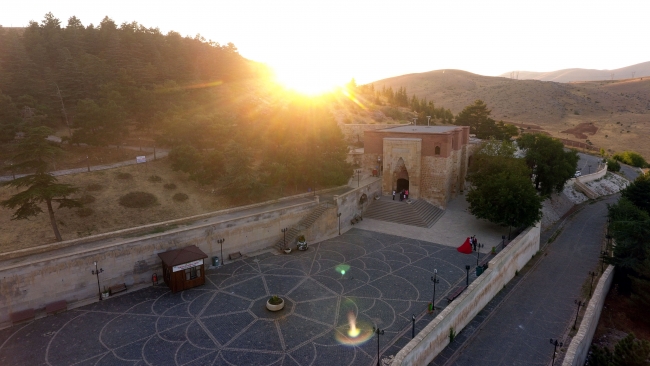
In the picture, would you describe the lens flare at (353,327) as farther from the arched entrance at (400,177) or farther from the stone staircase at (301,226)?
the arched entrance at (400,177)

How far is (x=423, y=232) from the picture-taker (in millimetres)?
31250

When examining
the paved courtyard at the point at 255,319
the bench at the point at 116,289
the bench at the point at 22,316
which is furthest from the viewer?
the bench at the point at 116,289

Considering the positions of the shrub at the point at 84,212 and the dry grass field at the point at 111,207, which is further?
the shrub at the point at 84,212

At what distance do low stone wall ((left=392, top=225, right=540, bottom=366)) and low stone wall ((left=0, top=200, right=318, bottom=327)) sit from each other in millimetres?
15051

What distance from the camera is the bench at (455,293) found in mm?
19950

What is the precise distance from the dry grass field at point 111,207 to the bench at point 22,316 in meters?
8.17

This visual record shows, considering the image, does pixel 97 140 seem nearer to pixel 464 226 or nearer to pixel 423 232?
pixel 423 232

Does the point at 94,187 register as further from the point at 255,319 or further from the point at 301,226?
the point at 255,319

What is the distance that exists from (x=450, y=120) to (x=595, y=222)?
43.6 meters

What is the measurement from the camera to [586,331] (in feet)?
57.6

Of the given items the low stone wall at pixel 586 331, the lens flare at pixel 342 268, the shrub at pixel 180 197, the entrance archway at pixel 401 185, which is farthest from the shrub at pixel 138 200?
the low stone wall at pixel 586 331

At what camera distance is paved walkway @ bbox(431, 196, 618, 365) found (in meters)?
17.4

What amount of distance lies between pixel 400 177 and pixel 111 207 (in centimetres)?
2886

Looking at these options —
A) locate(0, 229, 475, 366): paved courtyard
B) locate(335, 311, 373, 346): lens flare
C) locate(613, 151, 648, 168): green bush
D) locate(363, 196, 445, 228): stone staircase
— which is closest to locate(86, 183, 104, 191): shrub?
locate(0, 229, 475, 366): paved courtyard
